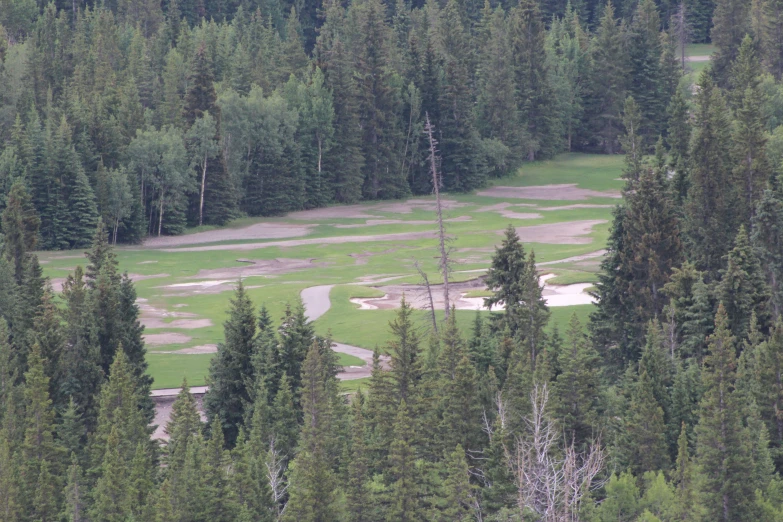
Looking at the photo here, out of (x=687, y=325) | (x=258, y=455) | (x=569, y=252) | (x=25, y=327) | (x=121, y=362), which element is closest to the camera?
(x=258, y=455)

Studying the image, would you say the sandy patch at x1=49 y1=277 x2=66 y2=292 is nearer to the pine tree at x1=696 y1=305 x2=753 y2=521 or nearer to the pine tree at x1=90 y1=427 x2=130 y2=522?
the pine tree at x1=90 y1=427 x2=130 y2=522

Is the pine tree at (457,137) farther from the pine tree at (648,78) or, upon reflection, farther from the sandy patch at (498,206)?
the pine tree at (648,78)

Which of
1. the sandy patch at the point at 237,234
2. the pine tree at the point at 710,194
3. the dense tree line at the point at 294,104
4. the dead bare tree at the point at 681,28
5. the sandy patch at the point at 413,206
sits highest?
the dead bare tree at the point at 681,28

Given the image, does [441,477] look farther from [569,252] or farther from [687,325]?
[569,252]

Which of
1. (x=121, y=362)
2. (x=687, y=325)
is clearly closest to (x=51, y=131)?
(x=121, y=362)

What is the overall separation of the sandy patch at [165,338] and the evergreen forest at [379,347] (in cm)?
292

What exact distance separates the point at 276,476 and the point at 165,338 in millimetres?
27233

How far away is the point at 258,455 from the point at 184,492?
11.9 ft

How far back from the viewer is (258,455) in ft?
146

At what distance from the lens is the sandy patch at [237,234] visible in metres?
103

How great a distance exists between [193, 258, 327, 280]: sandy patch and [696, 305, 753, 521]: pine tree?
49787 mm

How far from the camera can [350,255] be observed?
9625cm

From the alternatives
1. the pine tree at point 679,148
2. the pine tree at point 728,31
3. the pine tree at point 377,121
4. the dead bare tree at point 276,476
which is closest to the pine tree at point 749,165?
the pine tree at point 679,148

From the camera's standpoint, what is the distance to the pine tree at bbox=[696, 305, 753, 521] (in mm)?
39875
